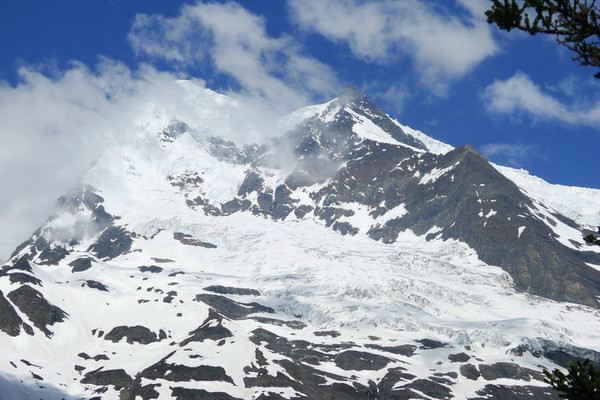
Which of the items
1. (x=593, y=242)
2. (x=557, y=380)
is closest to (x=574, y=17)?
(x=593, y=242)

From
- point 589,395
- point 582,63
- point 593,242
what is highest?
point 582,63

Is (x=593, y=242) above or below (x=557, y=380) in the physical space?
above

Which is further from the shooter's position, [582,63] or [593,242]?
[593,242]

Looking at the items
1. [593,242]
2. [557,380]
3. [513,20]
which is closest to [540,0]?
[513,20]

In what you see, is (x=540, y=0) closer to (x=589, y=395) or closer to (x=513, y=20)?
(x=513, y=20)

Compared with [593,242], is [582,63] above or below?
above

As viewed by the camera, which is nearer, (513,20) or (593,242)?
(513,20)

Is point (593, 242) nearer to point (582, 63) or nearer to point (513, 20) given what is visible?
point (582, 63)

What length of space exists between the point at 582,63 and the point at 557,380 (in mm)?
9771

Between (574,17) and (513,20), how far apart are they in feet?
5.99

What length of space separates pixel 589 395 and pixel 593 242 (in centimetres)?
555

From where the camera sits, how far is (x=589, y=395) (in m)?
23.6

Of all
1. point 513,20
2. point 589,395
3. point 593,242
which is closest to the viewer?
point 589,395

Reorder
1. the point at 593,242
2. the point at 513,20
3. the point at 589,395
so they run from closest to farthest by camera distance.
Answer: the point at 589,395, the point at 513,20, the point at 593,242
